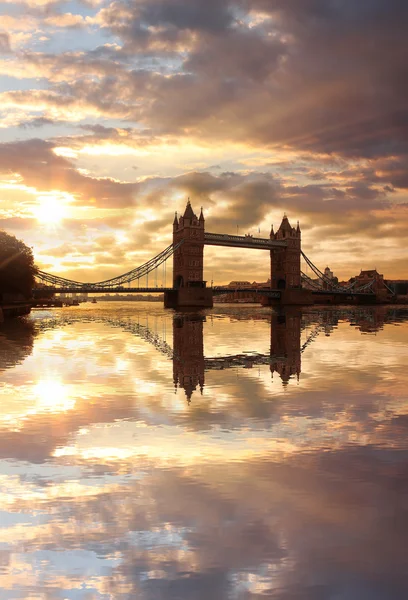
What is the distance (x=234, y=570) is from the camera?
4.68 m

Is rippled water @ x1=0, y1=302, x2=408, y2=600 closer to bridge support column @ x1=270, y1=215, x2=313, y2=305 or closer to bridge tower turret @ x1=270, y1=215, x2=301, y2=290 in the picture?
bridge support column @ x1=270, y1=215, x2=313, y2=305

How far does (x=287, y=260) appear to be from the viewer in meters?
141

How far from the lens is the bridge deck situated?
118 metres

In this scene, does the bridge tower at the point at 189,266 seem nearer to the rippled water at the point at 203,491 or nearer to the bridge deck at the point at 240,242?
the bridge deck at the point at 240,242

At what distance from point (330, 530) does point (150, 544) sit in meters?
1.72

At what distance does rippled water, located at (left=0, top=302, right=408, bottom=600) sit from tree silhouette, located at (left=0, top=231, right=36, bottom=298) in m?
54.7

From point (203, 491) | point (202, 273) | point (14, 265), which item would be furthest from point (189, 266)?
point (203, 491)

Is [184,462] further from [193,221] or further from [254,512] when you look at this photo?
[193,221]

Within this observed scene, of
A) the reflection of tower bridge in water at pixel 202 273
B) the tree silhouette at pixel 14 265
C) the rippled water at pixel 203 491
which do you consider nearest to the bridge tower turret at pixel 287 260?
the reflection of tower bridge in water at pixel 202 273

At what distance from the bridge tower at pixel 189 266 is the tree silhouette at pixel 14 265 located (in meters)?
38.3

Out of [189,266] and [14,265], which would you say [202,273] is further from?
[14,265]

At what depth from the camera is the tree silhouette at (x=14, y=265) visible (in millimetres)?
64938

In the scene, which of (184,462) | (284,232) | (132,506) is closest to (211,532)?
(132,506)

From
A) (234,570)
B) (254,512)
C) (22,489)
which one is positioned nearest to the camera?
(234,570)
